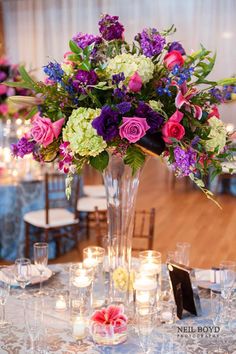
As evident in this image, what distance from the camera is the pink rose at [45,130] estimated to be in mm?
1634

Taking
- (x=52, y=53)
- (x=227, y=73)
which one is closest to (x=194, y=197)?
(x=227, y=73)

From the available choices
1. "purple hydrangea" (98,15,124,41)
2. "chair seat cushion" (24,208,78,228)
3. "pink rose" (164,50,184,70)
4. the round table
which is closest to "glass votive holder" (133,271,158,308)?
the round table

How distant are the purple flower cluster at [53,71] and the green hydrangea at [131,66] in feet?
0.50

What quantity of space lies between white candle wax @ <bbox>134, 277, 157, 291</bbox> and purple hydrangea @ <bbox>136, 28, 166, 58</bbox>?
0.80m

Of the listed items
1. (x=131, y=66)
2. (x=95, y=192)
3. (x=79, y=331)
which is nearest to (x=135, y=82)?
(x=131, y=66)

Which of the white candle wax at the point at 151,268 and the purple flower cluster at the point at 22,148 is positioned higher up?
the purple flower cluster at the point at 22,148

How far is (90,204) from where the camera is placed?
502cm

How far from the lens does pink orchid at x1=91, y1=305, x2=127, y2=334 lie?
1669 millimetres

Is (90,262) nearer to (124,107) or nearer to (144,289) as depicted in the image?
(144,289)

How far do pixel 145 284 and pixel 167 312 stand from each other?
0.15 m

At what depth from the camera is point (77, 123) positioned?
158cm

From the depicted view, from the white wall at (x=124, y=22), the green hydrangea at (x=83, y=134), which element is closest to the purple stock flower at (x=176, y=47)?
the green hydrangea at (x=83, y=134)

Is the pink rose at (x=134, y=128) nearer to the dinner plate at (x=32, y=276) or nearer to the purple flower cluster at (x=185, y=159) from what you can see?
the purple flower cluster at (x=185, y=159)

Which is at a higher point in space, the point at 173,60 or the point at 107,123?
the point at 173,60
